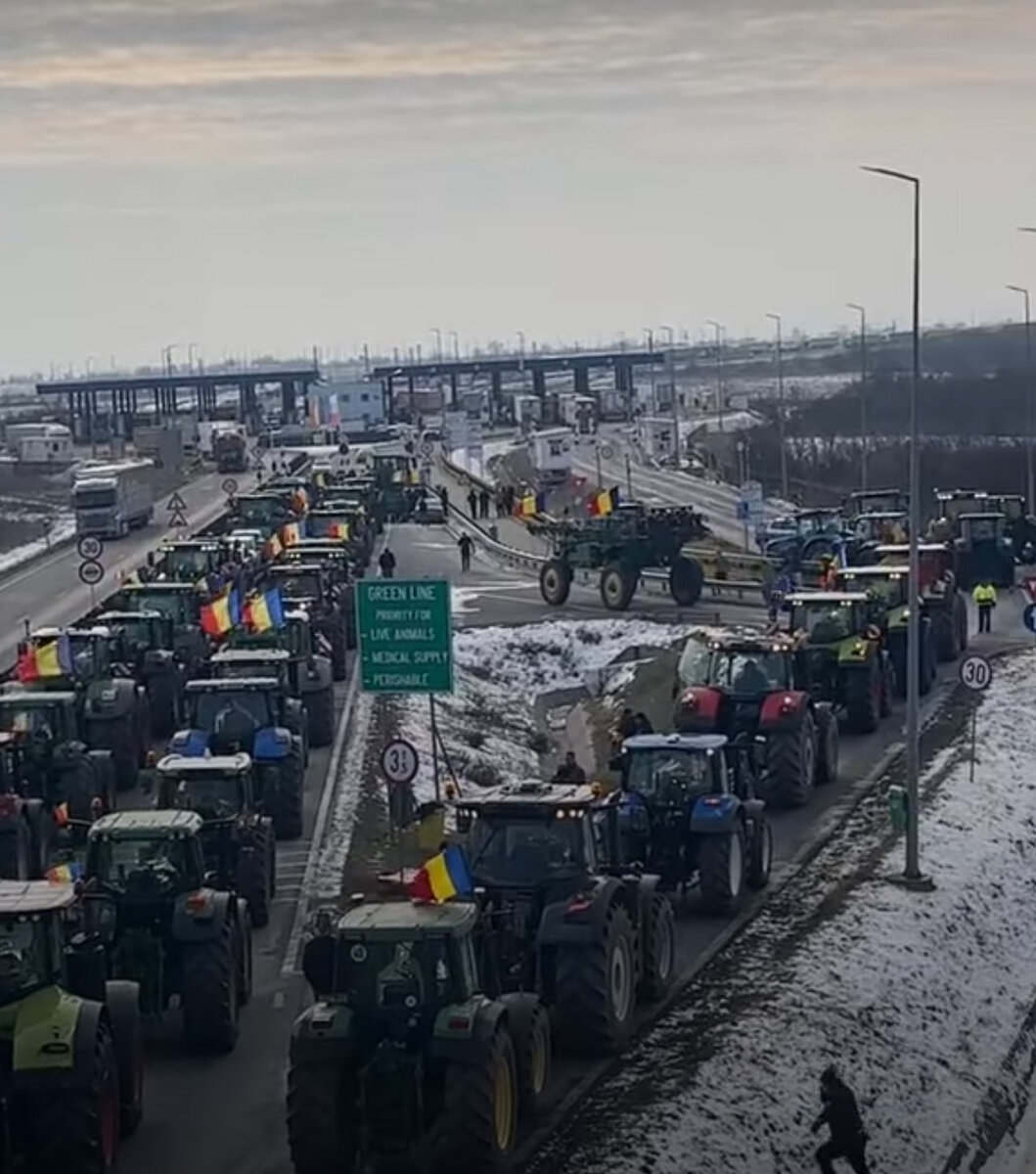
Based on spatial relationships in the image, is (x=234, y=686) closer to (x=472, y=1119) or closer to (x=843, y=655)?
(x=843, y=655)

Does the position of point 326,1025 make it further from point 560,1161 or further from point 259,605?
point 259,605

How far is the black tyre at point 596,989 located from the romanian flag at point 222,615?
55.1ft

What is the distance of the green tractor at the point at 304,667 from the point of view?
34.1 m

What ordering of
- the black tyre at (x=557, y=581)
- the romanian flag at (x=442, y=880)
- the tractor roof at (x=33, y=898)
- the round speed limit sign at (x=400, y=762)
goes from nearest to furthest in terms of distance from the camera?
the tractor roof at (x=33, y=898)
the romanian flag at (x=442, y=880)
the round speed limit sign at (x=400, y=762)
the black tyre at (x=557, y=581)

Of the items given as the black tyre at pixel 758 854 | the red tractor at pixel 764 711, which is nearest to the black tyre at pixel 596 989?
the black tyre at pixel 758 854

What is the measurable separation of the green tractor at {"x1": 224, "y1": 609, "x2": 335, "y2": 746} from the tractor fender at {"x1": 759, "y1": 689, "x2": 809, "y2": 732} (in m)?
8.21

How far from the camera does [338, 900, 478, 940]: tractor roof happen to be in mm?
14977

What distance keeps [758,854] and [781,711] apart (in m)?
4.64

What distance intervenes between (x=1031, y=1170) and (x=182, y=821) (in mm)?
8122

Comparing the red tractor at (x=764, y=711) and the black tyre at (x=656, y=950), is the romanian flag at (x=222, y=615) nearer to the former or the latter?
the red tractor at (x=764, y=711)

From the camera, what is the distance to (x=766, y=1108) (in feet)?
60.3

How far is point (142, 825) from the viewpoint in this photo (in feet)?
61.6

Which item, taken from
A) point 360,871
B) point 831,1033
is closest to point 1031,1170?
point 831,1033

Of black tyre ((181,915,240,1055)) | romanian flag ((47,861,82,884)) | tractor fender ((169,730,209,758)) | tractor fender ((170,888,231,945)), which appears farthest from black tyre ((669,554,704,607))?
tractor fender ((170,888,231,945))
